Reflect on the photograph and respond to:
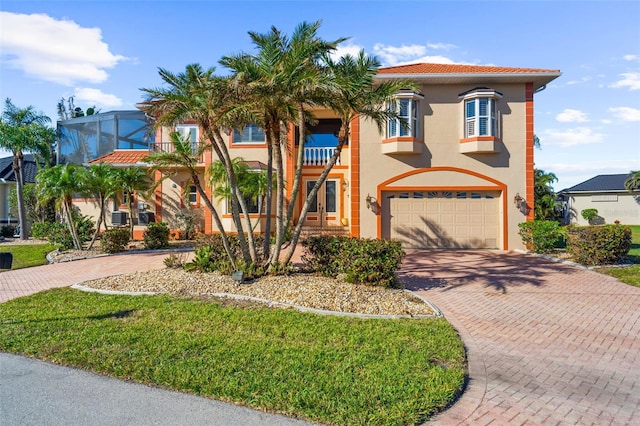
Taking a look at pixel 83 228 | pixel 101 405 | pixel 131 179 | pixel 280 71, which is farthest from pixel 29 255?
pixel 101 405

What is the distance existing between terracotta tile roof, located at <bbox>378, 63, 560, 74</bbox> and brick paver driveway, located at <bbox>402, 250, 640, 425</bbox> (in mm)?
9335

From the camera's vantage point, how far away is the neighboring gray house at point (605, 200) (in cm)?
3459

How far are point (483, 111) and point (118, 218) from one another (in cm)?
1883

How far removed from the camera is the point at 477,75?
1666 centimetres

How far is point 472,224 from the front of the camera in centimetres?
1759

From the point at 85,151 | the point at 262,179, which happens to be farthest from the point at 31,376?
the point at 85,151

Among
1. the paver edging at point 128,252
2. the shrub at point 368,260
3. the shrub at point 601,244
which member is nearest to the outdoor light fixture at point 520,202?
the shrub at point 601,244

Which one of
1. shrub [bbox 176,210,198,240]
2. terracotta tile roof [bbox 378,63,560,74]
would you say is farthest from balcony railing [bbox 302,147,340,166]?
shrub [bbox 176,210,198,240]

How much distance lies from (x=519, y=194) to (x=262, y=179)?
11407 mm

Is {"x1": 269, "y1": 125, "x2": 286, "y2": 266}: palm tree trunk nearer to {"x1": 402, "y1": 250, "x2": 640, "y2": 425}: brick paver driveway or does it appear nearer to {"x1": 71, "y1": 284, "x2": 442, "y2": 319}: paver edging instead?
{"x1": 71, "y1": 284, "x2": 442, "y2": 319}: paver edging

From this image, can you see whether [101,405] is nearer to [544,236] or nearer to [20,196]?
[544,236]

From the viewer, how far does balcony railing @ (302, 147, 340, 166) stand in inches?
784

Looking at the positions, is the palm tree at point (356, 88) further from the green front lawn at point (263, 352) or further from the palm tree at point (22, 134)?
the palm tree at point (22, 134)

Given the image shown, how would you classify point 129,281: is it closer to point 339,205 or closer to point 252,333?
point 252,333
